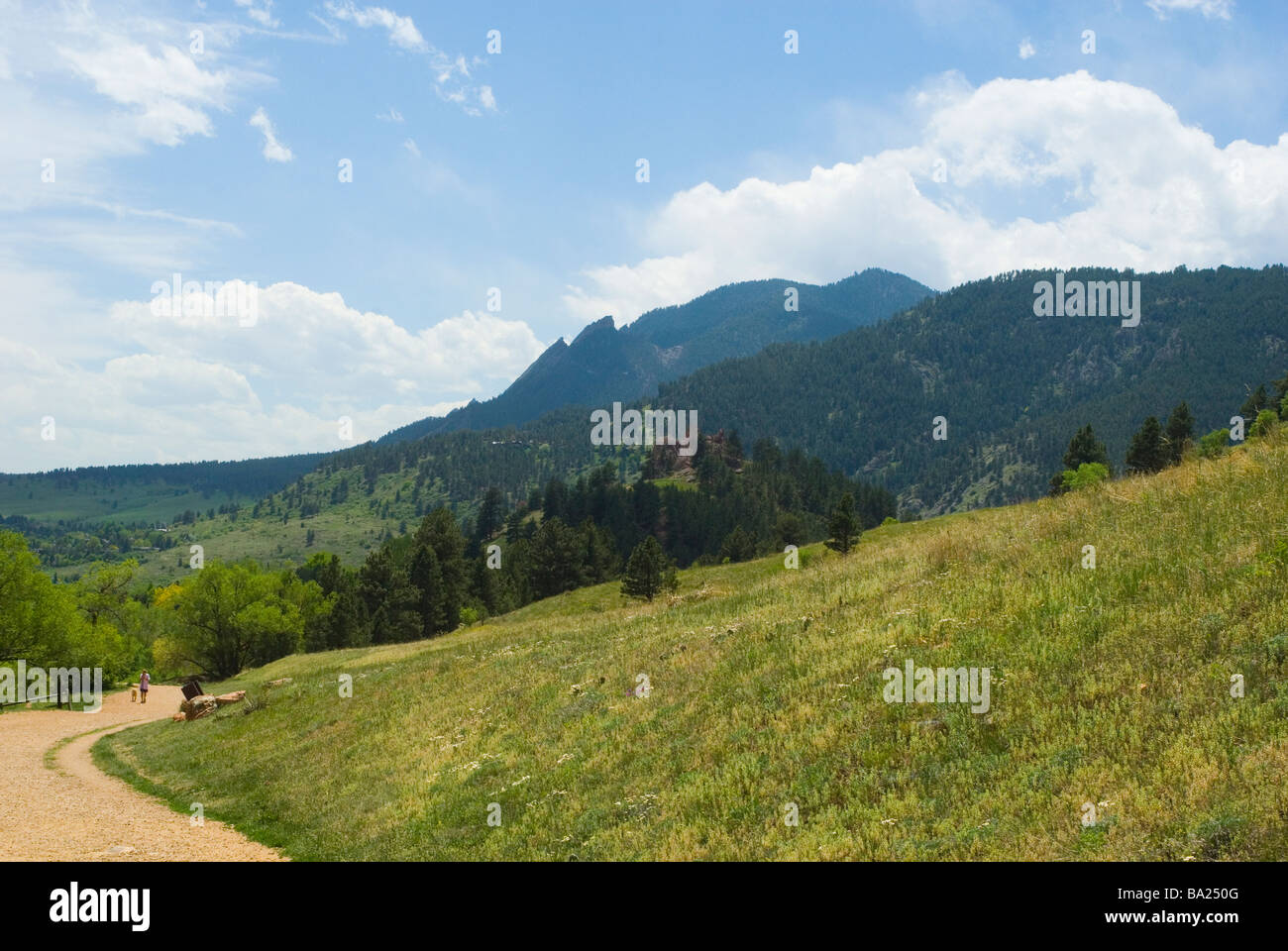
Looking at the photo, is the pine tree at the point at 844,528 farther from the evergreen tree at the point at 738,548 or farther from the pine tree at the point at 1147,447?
the evergreen tree at the point at 738,548

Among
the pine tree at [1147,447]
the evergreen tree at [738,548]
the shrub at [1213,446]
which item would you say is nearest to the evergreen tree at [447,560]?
the evergreen tree at [738,548]

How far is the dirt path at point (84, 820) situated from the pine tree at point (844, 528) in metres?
58.1

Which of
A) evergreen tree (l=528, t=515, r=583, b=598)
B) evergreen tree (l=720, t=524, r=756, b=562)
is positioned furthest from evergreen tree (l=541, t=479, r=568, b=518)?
evergreen tree (l=720, t=524, r=756, b=562)

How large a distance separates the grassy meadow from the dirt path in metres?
1.12

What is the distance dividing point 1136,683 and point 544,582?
9963 centimetres

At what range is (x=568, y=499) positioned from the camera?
15762 centimetres

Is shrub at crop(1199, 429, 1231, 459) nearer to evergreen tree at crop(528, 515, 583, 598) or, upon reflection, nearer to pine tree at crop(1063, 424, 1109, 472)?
pine tree at crop(1063, 424, 1109, 472)

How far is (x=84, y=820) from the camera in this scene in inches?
762

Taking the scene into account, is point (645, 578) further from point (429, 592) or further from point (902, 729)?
point (902, 729)

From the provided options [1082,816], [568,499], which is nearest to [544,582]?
[568,499]

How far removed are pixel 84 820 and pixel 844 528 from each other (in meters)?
62.7

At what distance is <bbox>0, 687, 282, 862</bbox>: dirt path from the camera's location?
51.7ft
